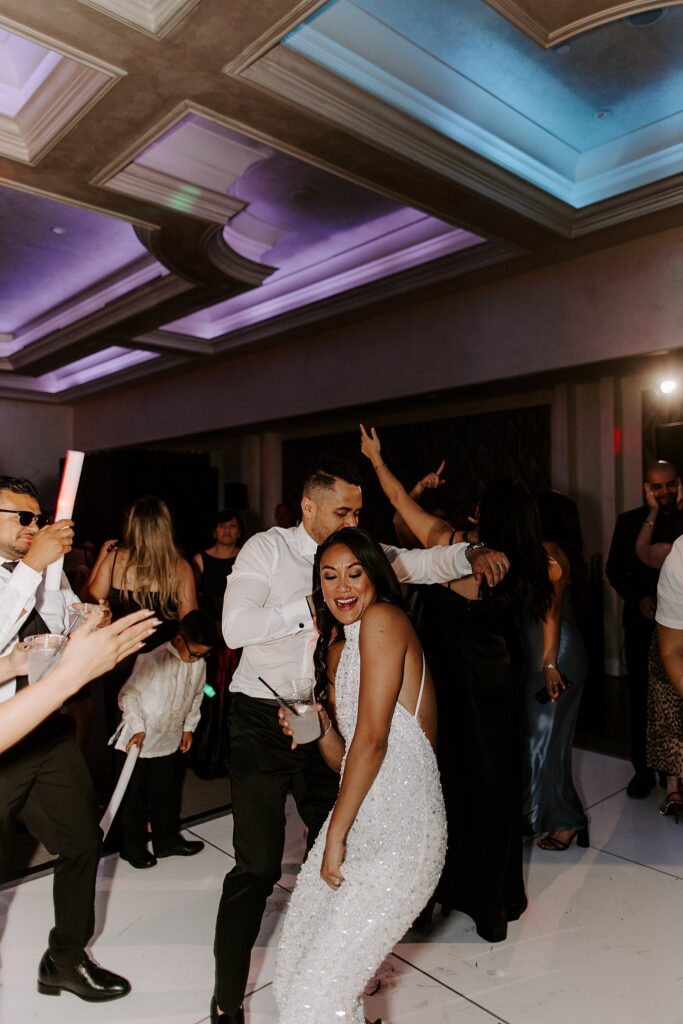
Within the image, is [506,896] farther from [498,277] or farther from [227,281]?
[227,281]

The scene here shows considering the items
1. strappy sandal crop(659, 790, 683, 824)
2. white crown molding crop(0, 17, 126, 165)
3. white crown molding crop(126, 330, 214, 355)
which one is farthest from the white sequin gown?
white crown molding crop(126, 330, 214, 355)

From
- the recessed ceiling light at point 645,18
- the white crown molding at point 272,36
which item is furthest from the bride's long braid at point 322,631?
the recessed ceiling light at point 645,18

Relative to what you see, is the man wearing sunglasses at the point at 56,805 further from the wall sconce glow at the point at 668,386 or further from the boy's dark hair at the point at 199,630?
the wall sconce glow at the point at 668,386

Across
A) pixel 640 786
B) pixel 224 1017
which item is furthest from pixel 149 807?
pixel 640 786

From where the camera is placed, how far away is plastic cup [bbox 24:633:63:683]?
1676mm

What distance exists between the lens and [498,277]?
17.9 ft

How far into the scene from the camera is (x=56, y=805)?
6.79ft

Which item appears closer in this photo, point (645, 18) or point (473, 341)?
point (645, 18)

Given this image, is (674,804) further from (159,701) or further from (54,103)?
(54,103)

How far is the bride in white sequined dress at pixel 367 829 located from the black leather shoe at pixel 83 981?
771mm

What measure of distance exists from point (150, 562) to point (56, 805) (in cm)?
125

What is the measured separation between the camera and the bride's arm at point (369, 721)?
1.58m

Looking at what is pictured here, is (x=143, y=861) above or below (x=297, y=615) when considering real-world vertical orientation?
below

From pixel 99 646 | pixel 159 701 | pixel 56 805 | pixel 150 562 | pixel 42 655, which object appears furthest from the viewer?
pixel 150 562
